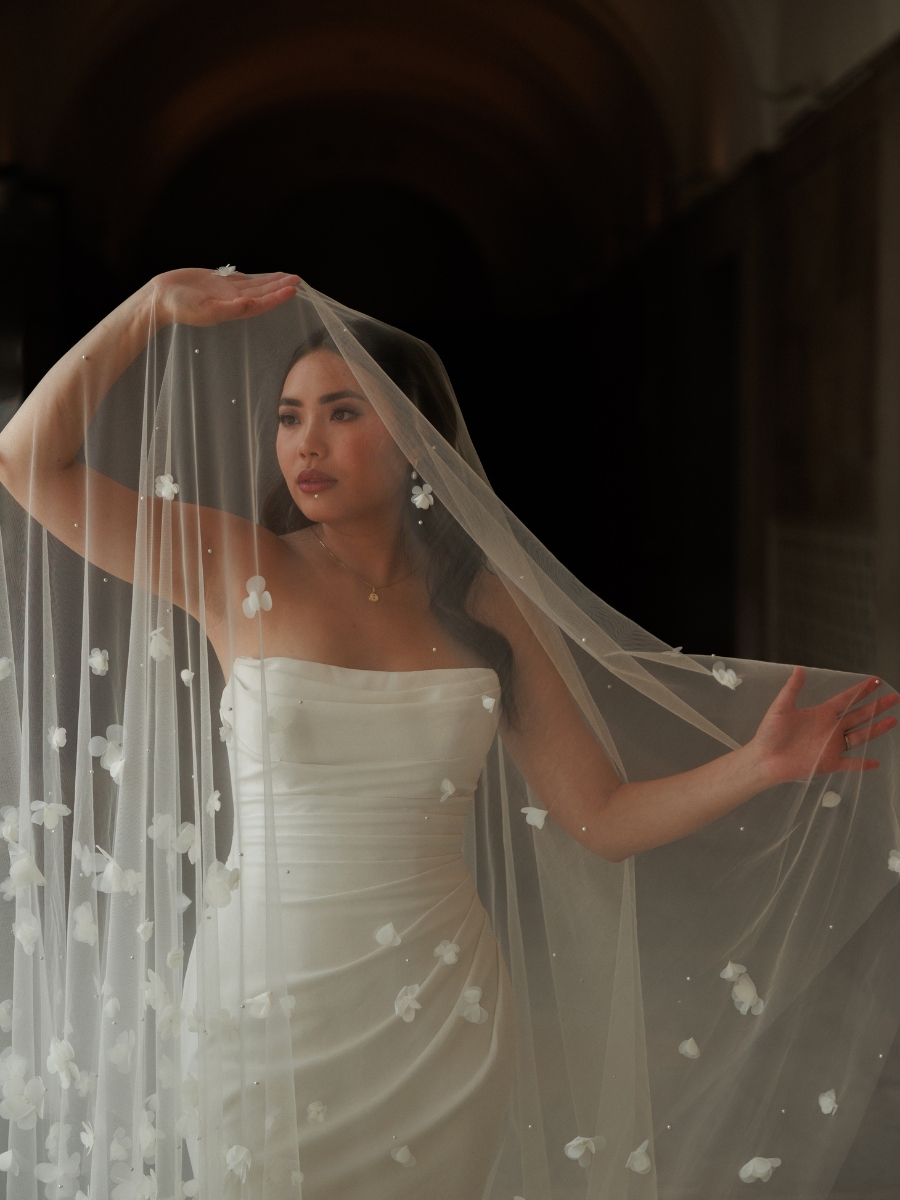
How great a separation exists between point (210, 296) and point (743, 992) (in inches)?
40.5

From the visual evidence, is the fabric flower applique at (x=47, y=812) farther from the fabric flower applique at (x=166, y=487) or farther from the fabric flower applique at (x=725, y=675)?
the fabric flower applique at (x=725, y=675)

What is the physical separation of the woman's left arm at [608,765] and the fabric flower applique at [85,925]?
51cm

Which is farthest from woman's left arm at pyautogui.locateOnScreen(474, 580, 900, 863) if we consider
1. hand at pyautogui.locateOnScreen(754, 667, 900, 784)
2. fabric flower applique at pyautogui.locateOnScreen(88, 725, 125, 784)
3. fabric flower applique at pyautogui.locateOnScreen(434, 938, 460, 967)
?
fabric flower applique at pyautogui.locateOnScreen(88, 725, 125, 784)

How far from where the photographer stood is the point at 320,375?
1.20 meters

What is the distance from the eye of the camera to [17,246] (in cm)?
379

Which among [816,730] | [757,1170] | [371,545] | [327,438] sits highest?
[327,438]

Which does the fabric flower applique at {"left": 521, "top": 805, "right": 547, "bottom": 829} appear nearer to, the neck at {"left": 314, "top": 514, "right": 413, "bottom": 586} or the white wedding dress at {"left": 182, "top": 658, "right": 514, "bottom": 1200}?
the white wedding dress at {"left": 182, "top": 658, "right": 514, "bottom": 1200}

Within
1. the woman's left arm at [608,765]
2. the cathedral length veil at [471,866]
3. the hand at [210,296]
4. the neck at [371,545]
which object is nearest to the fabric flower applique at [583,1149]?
the cathedral length veil at [471,866]

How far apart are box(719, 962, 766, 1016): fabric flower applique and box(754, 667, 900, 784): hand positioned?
0.84 feet

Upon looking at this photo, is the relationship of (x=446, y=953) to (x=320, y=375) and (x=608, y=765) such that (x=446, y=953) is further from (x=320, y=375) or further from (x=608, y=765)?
(x=320, y=375)

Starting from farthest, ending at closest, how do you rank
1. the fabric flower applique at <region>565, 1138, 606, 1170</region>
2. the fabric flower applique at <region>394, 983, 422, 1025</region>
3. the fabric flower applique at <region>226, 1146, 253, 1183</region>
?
the fabric flower applique at <region>565, 1138, 606, 1170</region>, the fabric flower applique at <region>394, 983, 422, 1025</region>, the fabric flower applique at <region>226, 1146, 253, 1183</region>

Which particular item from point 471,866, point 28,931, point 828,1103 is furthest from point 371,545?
point 828,1103

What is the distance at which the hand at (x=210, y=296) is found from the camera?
116cm

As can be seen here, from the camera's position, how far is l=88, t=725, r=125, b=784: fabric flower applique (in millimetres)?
1140
